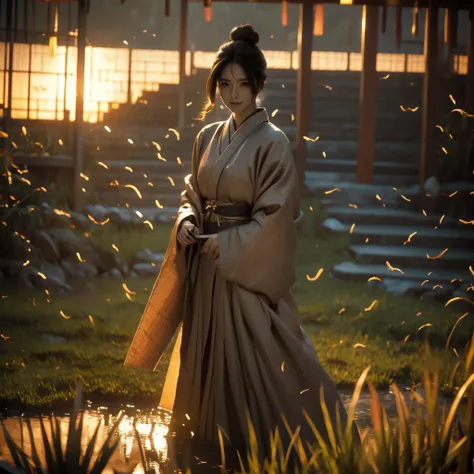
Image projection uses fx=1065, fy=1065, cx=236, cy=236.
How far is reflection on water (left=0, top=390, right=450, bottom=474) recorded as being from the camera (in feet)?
15.1

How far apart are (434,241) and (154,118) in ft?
15.5

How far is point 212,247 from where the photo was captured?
15.2 ft

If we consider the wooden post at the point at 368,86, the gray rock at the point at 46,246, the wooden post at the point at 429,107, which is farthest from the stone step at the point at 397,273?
the gray rock at the point at 46,246

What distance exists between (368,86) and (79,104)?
3010 mm

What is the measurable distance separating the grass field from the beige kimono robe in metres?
1.16

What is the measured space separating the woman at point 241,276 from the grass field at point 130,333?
119cm

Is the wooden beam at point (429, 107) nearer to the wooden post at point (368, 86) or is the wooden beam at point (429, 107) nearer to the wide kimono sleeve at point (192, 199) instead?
the wooden post at point (368, 86)

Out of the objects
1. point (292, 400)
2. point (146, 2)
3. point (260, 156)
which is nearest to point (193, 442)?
point (292, 400)

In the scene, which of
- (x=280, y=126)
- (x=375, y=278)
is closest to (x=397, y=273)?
(x=375, y=278)

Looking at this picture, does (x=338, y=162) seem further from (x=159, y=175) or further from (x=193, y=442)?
(x=193, y=442)

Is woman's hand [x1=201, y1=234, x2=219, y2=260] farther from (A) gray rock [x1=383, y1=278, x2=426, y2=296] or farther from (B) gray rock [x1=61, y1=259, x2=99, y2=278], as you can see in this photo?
(B) gray rock [x1=61, y1=259, x2=99, y2=278]

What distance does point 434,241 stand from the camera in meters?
10.3

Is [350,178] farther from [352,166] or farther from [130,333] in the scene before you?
[130,333]

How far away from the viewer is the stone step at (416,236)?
10.3 metres
